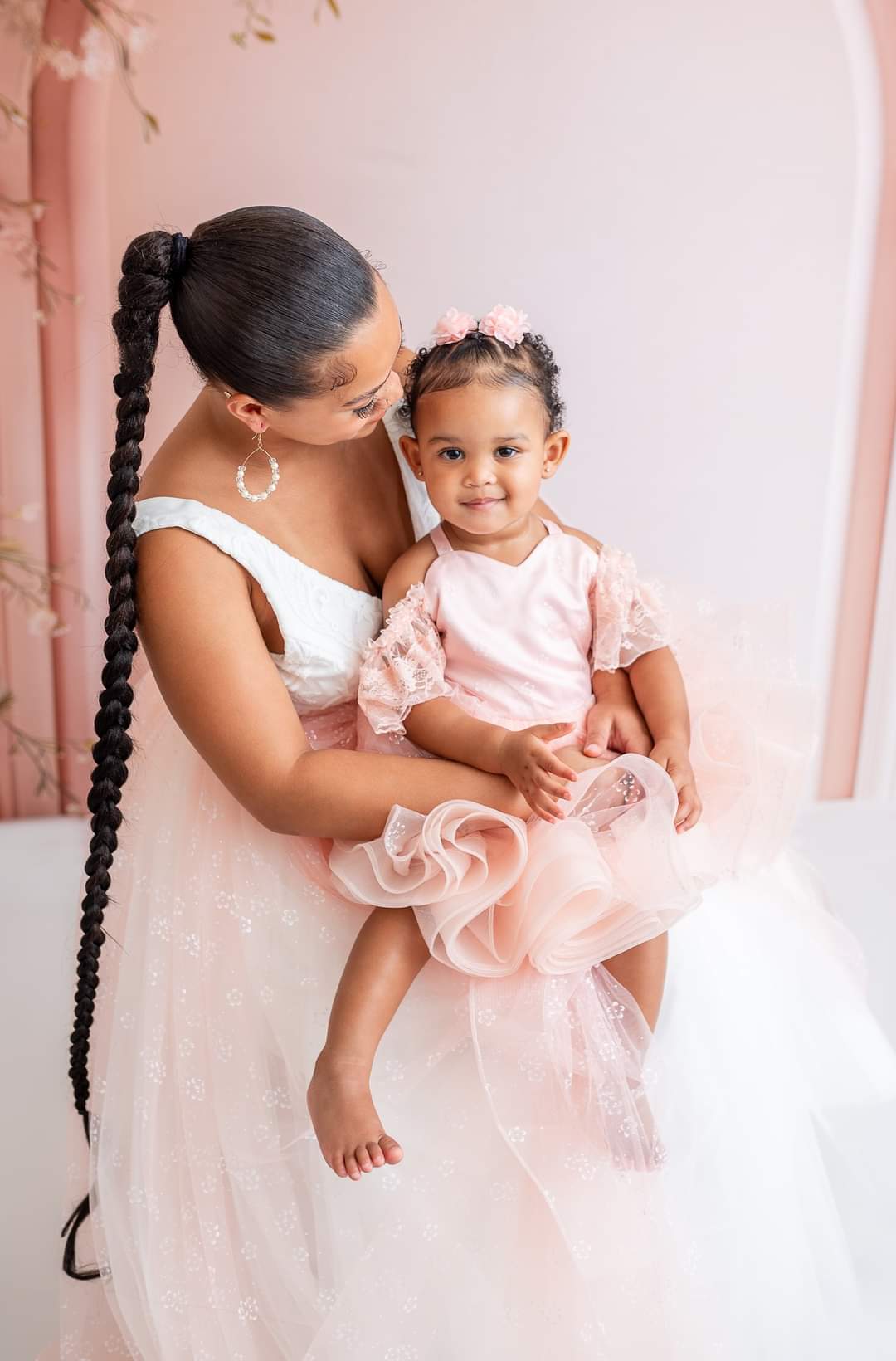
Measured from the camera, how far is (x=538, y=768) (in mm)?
1128

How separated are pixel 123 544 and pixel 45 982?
1204 millimetres

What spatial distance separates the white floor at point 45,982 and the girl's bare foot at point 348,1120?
0.68 m

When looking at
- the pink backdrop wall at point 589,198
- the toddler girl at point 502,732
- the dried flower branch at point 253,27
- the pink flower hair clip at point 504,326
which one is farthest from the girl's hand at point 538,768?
the dried flower branch at point 253,27

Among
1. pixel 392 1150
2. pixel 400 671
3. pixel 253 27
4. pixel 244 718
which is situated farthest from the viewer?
pixel 253 27

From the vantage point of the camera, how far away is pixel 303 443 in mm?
1369

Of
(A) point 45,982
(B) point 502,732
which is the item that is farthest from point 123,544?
(A) point 45,982

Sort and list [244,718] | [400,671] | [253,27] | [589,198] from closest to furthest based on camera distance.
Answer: [244,718] → [400,671] → [253,27] → [589,198]

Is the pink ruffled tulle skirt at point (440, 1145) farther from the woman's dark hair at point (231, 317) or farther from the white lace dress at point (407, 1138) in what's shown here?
the woman's dark hair at point (231, 317)

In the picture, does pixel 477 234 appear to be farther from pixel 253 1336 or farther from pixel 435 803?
pixel 253 1336

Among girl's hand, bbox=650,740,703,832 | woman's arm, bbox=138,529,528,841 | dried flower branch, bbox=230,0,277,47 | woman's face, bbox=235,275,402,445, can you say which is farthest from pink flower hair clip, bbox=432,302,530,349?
dried flower branch, bbox=230,0,277,47

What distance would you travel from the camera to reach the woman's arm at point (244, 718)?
1155mm

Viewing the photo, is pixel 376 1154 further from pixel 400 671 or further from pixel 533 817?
pixel 400 671

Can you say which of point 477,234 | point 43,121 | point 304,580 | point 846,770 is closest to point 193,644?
point 304,580

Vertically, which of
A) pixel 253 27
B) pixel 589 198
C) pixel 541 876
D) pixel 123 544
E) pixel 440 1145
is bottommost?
pixel 440 1145
